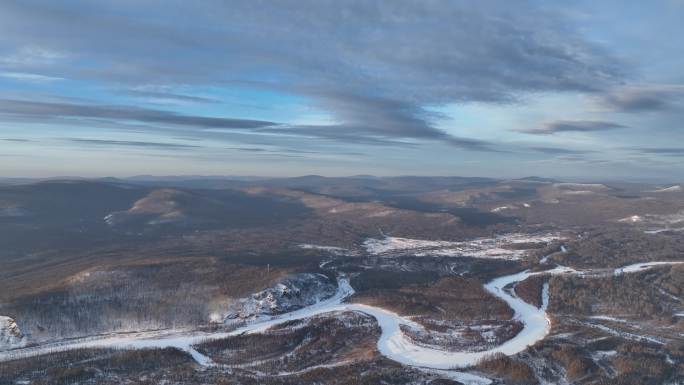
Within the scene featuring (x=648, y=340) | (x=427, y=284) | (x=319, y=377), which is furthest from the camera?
(x=427, y=284)

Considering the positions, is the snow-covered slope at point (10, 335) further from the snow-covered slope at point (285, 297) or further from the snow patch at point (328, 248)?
the snow patch at point (328, 248)

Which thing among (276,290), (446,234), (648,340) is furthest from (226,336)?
(446,234)

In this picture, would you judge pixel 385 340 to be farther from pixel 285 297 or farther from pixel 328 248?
pixel 328 248

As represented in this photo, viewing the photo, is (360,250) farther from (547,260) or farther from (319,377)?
(319,377)

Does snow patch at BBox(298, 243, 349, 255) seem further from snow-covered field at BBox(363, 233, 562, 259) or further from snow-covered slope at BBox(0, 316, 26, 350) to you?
snow-covered slope at BBox(0, 316, 26, 350)

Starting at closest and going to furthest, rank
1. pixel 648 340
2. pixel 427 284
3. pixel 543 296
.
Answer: pixel 648 340 → pixel 543 296 → pixel 427 284

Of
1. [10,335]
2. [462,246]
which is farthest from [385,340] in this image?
[462,246]

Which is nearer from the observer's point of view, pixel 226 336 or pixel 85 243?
pixel 226 336
